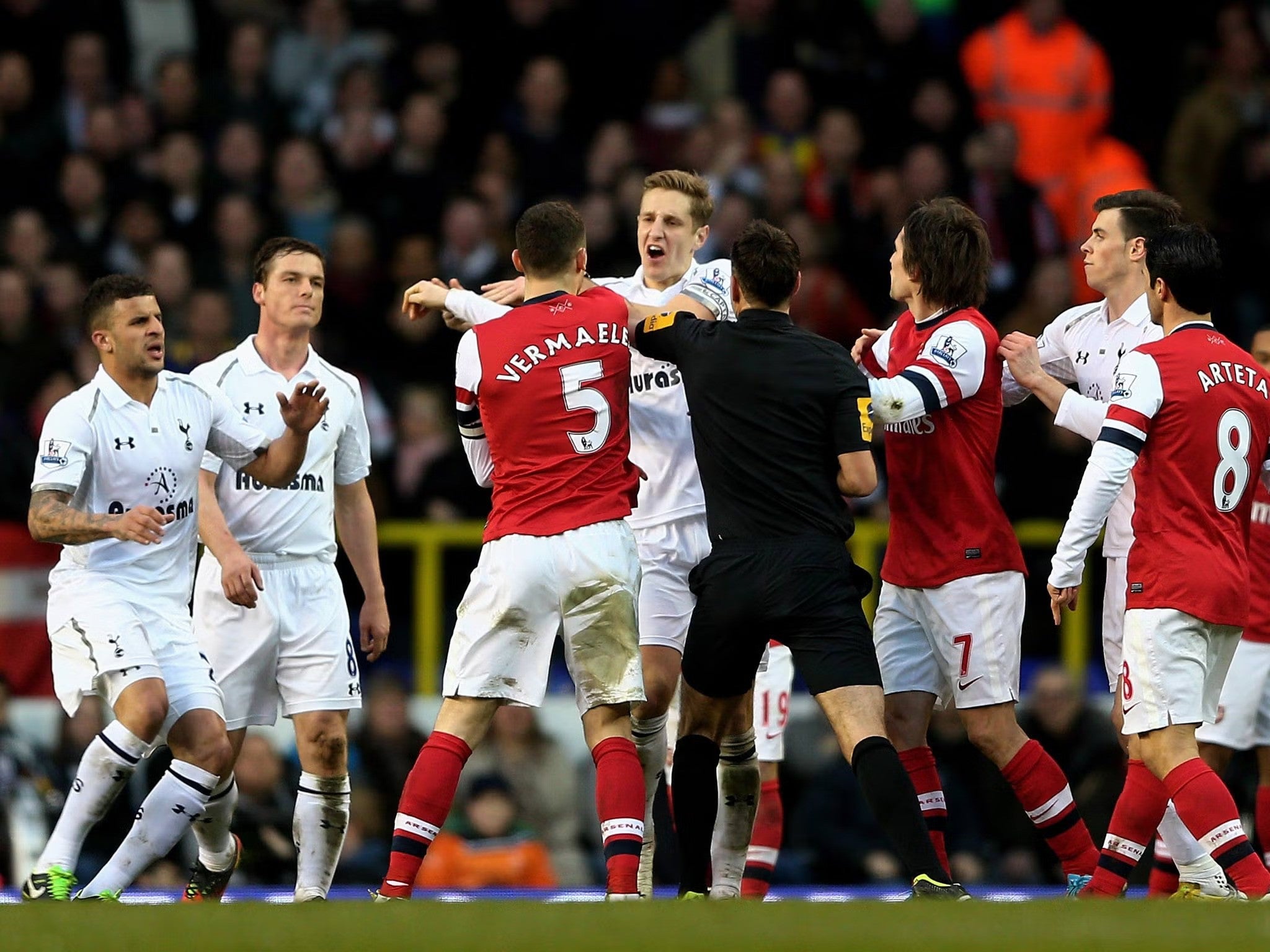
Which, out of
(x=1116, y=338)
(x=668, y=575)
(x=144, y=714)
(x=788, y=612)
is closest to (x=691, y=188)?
(x=668, y=575)

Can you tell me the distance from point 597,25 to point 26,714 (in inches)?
254

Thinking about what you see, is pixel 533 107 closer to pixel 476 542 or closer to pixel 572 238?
pixel 476 542

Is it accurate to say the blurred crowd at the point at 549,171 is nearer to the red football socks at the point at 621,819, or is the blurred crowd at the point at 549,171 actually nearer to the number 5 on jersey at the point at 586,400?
the red football socks at the point at 621,819

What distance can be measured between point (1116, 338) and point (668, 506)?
192cm

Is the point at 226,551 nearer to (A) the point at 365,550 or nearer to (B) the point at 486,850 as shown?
(A) the point at 365,550

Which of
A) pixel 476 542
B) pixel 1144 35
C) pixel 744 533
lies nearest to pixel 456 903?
pixel 744 533

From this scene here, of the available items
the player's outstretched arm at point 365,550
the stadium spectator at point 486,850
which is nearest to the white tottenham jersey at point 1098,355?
the player's outstretched arm at point 365,550

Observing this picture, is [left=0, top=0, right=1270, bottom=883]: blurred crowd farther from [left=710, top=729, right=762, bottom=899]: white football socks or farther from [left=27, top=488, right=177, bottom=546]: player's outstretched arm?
[left=27, top=488, right=177, bottom=546]: player's outstretched arm

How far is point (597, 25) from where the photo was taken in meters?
14.8

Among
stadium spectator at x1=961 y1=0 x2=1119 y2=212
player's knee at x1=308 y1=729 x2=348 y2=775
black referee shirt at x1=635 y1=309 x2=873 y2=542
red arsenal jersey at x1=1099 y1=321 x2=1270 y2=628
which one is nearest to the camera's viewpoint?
black referee shirt at x1=635 y1=309 x2=873 y2=542

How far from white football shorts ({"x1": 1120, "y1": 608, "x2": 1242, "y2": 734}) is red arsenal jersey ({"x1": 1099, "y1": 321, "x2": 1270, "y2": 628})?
0.06m

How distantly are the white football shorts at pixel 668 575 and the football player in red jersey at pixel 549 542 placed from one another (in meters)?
0.78

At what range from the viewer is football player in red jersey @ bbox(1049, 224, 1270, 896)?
7.27 meters

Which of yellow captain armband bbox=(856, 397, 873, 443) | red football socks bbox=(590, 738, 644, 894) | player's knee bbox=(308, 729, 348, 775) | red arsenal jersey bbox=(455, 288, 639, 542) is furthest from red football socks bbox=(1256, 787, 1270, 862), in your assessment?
player's knee bbox=(308, 729, 348, 775)
